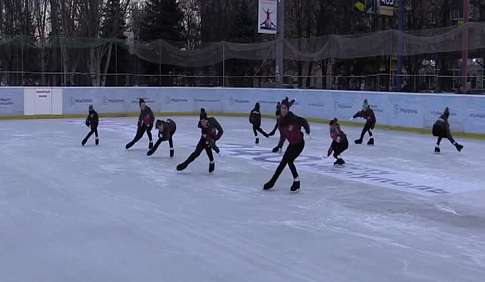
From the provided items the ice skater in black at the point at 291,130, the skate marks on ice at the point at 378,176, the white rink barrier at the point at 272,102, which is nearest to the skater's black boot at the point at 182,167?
the skate marks on ice at the point at 378,176

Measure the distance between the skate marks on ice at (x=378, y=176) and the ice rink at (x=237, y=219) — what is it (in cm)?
3

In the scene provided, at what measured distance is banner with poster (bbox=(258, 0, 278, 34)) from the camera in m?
29.6

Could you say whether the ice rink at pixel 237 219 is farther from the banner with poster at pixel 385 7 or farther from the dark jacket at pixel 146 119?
the banner with poster at pixel 385 7

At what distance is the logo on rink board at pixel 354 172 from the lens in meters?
10.4

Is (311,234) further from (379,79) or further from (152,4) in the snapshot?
(152,4)

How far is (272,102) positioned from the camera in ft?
95.8

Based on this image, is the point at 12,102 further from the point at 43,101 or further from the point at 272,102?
the point at 272,102

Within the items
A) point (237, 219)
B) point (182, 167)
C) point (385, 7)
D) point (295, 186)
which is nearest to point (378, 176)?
point (295, 186)

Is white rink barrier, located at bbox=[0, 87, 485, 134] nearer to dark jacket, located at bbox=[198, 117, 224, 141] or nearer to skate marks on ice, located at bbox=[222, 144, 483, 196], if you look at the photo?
skate marks on ice, located at bbox=[222, 144, 483, 196]

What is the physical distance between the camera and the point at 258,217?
7.87 m

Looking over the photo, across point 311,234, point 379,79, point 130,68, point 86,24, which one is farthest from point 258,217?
point 86,24

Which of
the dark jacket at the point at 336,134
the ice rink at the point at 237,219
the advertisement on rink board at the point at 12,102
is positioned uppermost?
the advertisement on rink board at the point at 12,102

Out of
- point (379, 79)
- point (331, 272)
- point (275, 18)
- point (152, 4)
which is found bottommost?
point (331, 272)

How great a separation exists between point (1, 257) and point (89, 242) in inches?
35.4
